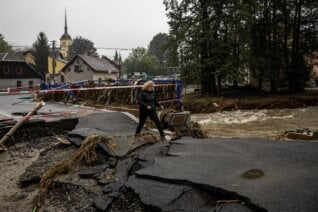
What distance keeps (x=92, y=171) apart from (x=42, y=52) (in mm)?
71099

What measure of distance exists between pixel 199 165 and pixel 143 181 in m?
1.02

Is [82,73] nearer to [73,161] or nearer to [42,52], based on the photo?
[42,52]

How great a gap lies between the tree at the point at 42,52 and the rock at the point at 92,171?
6968cm

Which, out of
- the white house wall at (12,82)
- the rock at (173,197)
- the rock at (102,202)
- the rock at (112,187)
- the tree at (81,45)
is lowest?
the rock at (102,202)

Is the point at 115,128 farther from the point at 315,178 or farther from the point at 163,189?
the point at 315,178

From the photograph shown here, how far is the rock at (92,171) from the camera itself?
22.7 ft

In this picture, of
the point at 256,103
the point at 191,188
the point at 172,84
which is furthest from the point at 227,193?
the point at 256,103

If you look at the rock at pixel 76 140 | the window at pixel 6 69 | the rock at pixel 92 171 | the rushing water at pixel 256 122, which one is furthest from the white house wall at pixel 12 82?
the rock at pixel 92 171

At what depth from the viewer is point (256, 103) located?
23.4 meters

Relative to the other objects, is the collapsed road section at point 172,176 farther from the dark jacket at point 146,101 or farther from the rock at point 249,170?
the dark jacket at point 146,101

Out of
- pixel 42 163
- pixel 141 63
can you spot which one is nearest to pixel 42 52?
pixel 141 63

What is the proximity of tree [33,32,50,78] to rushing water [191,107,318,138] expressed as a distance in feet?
194

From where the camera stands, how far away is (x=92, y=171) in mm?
7047

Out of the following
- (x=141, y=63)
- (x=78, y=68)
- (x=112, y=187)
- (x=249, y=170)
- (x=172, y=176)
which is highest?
(x=141, y=63)
